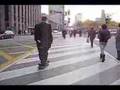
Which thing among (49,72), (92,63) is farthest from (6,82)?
(92,63)

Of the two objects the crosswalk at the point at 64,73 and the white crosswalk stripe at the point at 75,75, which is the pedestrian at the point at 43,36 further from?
the white crosswalk stripe at the point at 75,75

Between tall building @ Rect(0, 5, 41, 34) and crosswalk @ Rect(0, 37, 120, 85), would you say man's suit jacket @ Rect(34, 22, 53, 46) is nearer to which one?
tall building @ Rect(0, 5, 41, 34)

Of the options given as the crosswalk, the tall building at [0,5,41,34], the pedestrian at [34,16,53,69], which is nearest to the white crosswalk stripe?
the crosswalk

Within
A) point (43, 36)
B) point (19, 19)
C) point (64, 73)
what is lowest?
point (64, 73)

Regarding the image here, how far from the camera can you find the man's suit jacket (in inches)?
429

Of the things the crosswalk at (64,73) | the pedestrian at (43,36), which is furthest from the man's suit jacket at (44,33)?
the crosswalk at (64,73)

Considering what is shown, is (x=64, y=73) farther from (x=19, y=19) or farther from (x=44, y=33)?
(x=19, y=19)

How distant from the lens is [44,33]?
11.1 metres

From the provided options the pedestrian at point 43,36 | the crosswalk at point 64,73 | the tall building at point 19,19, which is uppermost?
the tall building at point 19,19

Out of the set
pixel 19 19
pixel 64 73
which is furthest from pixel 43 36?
pixel 64 73

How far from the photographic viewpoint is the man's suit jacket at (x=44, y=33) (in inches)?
429

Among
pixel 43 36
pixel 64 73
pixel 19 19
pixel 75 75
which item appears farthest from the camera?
pixel 19 19

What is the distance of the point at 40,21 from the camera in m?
10.9
